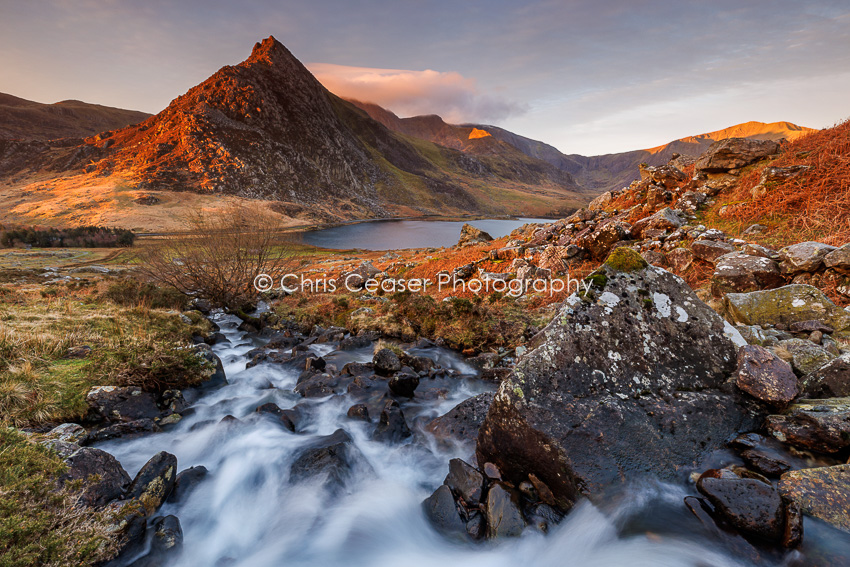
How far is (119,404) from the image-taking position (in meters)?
7.98

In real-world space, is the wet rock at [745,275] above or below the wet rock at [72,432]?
above

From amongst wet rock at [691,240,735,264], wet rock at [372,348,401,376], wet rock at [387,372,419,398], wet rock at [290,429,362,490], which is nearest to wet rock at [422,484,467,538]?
wet rock at [290,429,362,490]

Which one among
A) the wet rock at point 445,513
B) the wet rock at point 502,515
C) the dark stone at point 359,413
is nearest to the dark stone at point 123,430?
the dark stone at point 359,413

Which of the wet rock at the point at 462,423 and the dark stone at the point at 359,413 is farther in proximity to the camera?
the dark stone at the point at 359,413

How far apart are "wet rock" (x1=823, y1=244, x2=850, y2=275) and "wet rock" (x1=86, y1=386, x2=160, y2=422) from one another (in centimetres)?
1736

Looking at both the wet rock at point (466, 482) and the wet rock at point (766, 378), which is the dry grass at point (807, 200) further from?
the wet rock at point (466, 482)

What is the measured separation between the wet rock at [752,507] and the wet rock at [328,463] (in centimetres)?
600

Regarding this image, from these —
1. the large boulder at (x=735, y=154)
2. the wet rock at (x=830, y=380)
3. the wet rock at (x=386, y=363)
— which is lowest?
the wet rock at (x=386, y=363)

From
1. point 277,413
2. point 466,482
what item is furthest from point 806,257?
point 277,413

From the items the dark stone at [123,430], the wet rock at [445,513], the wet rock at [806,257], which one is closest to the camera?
the wet rock at [445,513]

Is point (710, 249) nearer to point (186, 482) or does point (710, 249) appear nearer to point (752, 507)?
point (752, 507)

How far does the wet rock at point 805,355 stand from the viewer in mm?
5887

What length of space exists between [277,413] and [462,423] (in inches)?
195

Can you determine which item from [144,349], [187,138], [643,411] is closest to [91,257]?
[144,349]
